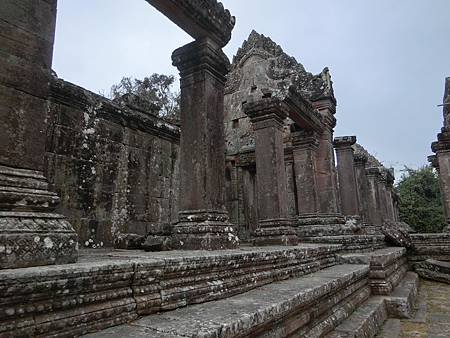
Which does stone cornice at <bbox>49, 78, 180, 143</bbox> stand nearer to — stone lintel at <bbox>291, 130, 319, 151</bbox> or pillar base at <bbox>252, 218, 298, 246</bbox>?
stone lintel at <bbox>291, 130, 319, 151</bbox>

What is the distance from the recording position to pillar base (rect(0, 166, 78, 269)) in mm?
1887

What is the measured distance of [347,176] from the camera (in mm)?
10867

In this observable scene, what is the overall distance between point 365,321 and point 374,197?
13758 mm

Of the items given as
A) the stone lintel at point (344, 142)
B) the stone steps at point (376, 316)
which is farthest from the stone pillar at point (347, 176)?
the stone steps at point (376, 316)

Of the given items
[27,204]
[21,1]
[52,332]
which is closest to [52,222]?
[27,204]

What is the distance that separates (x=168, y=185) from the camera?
7930 millimetres

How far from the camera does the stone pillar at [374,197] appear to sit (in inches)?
602

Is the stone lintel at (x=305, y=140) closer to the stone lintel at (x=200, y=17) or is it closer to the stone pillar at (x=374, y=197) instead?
the stone lintel at (x=200, y=17)

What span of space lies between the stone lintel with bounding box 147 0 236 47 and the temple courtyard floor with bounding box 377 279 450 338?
4301 millimetres

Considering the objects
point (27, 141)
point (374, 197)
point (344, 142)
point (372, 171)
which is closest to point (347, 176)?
point (344, 142)

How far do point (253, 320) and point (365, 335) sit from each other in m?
2.04

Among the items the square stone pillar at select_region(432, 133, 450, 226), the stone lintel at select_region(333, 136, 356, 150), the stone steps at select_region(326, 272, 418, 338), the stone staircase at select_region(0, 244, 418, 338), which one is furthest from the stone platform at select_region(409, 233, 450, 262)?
the stone staircase at select_region(0, 244, 418, 338)

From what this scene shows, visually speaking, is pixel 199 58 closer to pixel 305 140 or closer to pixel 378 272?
pixel 378 272

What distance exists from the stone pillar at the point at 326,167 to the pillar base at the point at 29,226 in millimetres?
7157
